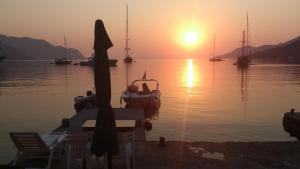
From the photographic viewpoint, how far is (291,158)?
12.2 meters

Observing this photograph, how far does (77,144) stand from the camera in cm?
986

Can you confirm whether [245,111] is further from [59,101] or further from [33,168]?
[33,168]

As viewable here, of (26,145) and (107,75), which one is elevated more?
(107,75)

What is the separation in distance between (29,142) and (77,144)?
157cm

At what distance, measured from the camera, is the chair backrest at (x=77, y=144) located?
9.76 metres

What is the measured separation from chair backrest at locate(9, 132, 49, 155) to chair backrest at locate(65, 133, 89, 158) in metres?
0.97

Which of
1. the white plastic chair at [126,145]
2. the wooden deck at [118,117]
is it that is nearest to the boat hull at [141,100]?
the wooden deck at [118,117]

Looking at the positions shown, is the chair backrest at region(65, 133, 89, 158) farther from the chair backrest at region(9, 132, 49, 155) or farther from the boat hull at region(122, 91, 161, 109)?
the boat hull at region(122, 91, 161, 109)

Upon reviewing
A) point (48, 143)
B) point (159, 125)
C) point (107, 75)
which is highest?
point (107, 75)

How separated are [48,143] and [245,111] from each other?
30.0 meters

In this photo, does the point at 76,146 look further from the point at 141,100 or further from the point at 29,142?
the point at 141,100

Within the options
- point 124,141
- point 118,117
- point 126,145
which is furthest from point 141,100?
point 124,141

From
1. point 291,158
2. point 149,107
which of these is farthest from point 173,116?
point 291,158

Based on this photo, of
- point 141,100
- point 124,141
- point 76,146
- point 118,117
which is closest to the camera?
point 124,141
